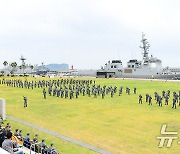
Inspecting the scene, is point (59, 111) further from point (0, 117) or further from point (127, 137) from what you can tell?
point (127, 137)

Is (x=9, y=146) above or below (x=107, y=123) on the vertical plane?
above

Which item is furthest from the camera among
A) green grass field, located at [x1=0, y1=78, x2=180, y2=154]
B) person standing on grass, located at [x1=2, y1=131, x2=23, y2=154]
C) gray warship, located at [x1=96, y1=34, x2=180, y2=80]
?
gray warship, located at [x1=96, y1=34, x2=180, y2=80]

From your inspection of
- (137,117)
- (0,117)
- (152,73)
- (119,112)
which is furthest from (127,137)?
(152,73)

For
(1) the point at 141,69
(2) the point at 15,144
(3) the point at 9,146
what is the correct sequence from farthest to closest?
(1) the point at 141,69
(2) the point at 15,144
(3) the point at 9,146

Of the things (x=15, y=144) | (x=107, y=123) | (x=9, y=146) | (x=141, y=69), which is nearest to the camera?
(x=9, y=146)

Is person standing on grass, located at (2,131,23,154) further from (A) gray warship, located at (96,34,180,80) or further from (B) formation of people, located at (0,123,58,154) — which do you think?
(A) gray warship, located at (96,34,180,80)

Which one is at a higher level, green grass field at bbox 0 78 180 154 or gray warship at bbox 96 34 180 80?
gray warship at bbox 96 34 180 80

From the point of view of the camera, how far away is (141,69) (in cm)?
8838

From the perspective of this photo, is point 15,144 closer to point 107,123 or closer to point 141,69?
point 107,123

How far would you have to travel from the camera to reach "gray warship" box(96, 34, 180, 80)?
283ft

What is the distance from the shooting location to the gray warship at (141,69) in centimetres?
8631

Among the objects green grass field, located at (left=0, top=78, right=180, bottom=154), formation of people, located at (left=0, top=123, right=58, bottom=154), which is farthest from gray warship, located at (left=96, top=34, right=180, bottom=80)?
formation of people, located at (left=0, top=123, right=58, bottom=154)


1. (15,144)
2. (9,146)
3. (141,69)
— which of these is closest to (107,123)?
(15,144)

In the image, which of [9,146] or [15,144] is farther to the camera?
[15,144]
